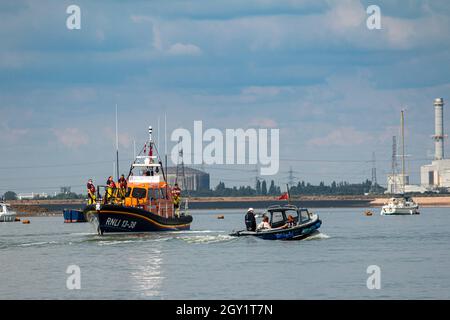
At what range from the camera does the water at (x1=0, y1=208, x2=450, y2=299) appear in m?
46.0

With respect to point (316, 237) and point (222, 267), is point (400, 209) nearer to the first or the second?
point (316, 237)

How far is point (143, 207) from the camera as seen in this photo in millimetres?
81750

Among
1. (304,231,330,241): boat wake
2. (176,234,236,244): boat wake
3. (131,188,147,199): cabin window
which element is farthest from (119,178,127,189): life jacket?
(304,231,330,241): boat wake

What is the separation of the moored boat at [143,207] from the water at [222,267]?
1.16 m

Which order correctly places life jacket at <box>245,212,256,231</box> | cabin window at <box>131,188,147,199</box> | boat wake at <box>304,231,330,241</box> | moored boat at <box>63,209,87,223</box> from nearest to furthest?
1. life jacket at <box>245,212,256,231</box>
2. boat wake at <box>304,231,330,241</box>
3. cabin window at <box>131,188,147,199</box>
4. moored boat at <box>63,209,87,223</box>

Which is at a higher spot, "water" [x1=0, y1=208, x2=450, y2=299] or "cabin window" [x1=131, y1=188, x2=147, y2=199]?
"cabin window" [x1=131, y1=188, x2=147, y2=199]

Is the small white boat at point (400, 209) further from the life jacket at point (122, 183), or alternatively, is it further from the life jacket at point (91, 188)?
the life jacket at point (122, 183)

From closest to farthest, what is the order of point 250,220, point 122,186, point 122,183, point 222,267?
point 222,267, point 250,220, point 122,186, point 122,183

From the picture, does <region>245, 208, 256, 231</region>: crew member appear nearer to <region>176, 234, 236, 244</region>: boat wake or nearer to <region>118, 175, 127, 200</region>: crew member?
<region>176, 234, 236, 244</region>: boat wake

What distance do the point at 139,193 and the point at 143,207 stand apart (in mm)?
1117

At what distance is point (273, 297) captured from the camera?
4428 centimetres

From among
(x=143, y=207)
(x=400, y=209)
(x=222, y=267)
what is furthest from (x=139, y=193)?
(x=400, y=209)

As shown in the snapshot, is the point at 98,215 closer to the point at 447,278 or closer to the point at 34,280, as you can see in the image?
the point at 34,280
